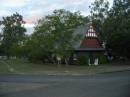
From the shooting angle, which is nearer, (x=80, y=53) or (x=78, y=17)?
(x=78, y=17)

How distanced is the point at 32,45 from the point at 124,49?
18876mm

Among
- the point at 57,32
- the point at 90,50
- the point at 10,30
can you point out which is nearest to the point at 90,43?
the point at 90,50

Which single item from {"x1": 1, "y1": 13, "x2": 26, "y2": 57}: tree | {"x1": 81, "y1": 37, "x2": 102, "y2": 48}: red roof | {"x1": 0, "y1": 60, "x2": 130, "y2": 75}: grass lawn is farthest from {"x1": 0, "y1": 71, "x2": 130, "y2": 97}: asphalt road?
{"x1": 1, "y1": 13, "x2": 26, "y2": 57}: tree

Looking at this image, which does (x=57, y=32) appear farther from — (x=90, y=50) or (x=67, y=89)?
(x=67, y=89)

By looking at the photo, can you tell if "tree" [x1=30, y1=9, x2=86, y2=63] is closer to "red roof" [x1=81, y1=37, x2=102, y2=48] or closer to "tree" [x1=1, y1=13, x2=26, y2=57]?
"red roof" [x1=81, y1=37, x2=102, y2=48]

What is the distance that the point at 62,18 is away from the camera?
197 feet

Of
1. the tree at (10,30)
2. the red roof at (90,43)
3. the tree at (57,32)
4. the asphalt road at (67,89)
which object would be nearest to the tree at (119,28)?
the red roof at (90,43)

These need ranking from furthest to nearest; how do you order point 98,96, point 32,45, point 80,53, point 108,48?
point 108,48
point 80,53
point 32,45
point 98,96

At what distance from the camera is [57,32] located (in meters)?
60.1

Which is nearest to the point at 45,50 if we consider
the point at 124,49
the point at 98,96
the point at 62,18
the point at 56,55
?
the point at 56,55

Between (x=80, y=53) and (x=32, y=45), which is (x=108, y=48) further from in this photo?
(x=32, y=45)

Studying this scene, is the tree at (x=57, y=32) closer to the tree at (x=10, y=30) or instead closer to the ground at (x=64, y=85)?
the ground at (x=64, y=85)

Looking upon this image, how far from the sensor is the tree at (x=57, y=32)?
59.6m

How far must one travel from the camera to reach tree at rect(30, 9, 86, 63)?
5956 cm
